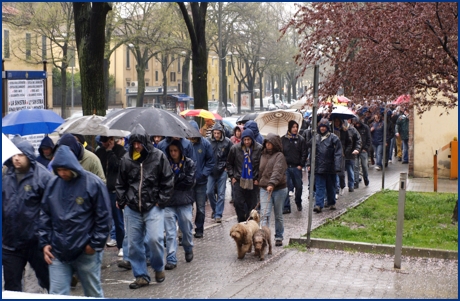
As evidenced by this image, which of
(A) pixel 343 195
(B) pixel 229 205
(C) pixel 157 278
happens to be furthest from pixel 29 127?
(A) pixel 343 195

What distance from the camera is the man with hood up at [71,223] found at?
6.60m

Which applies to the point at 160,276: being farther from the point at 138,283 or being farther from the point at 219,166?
the point at 219,166

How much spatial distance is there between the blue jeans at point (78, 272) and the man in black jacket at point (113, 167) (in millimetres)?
3378

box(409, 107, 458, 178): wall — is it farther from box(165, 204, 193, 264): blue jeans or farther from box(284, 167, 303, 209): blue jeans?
box(165, 204, 193, 264): blue jeans

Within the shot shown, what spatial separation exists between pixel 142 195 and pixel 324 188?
6.73 meters

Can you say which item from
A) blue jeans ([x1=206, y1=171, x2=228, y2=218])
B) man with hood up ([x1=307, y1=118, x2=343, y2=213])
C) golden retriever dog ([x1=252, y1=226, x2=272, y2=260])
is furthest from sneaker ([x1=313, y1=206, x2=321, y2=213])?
golden retriever dog ([x1=252, y1=226, x2=272, y2=260])

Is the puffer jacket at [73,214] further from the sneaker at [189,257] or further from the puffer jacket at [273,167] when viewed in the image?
the puffer jacket at [273,167]

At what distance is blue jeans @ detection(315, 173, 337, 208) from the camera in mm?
14523

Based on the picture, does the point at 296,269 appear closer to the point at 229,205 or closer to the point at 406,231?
the point at 406,231

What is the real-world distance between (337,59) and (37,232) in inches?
285

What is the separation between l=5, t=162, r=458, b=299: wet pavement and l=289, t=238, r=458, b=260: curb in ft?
0.47

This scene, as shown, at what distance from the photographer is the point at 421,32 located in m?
11.5

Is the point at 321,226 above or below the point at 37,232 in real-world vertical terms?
below

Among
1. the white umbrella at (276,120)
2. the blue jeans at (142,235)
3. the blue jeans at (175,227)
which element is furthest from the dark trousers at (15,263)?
the white umbrella at (276,120)
